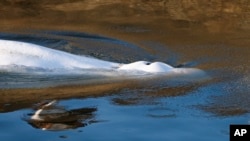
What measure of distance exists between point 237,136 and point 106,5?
5.03 metres

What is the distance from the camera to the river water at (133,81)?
4.14 metres

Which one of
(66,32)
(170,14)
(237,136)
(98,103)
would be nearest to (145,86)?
(98,103)

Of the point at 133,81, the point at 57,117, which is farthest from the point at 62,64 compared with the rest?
the point at 57,117

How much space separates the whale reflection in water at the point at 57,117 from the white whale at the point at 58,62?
3.30 feet

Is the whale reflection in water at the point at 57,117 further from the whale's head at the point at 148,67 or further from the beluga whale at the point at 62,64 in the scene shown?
the whale's head at the point at 148,67

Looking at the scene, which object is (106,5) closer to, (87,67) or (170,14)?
(170,14)

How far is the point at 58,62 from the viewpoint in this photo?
551 cm

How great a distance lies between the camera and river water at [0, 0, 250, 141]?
13.6 ft

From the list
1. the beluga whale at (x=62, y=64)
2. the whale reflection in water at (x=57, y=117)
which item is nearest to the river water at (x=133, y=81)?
the whale reflection in water at (x=57, y=117)

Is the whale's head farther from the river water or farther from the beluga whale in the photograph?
the river water

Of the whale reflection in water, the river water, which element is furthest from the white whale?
the whale reflection in water

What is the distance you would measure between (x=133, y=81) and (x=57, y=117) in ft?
3.58

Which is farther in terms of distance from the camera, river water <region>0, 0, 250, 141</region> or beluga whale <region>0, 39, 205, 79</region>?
beluga whale <region>0, 39, 205, 79</region>

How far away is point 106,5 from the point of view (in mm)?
8555
